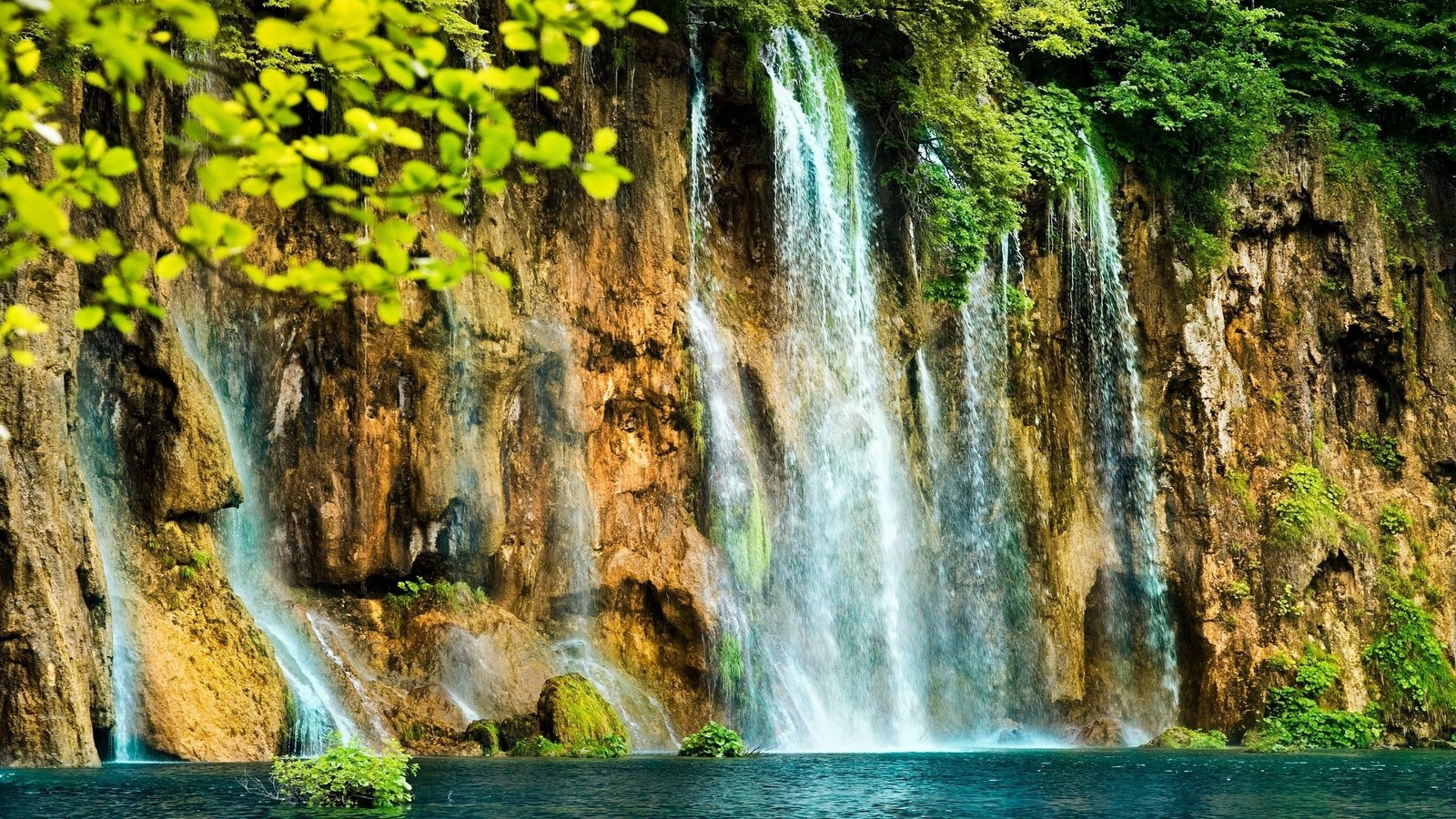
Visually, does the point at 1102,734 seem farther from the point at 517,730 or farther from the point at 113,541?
the point at 113,541

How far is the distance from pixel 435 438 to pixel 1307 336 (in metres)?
18.2

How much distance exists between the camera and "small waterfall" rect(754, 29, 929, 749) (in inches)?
945

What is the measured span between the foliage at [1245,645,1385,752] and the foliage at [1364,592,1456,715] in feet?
2.86

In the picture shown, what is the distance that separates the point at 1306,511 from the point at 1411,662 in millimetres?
3366

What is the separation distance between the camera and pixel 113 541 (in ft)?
58.3

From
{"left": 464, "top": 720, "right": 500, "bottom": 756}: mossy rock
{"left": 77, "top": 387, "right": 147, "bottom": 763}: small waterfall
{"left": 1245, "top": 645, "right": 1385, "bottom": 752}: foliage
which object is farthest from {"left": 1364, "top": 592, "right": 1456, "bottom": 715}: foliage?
{"left": 77, "top": 387, "right": 147, "bottom": 763}: small waterfall

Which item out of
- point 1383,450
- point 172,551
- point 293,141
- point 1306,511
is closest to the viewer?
point 293,141

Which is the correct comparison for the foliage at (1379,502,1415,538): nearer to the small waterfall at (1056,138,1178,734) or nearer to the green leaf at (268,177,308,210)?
the small waterfall at (1056,138,1178,734)

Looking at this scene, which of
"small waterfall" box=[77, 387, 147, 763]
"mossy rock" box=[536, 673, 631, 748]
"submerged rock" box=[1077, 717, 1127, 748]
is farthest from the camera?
"submerged rock" box=[1077, 717, 1127, 748]

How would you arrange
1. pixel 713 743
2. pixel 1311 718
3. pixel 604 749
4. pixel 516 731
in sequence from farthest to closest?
1. pixel 1311 718
2. pixel 516 731
3. pixel 713 743
4. pixel 604 749

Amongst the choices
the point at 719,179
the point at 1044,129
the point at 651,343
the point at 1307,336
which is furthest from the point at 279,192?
the point at 1307,336

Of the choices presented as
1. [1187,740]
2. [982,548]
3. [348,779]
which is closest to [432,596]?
[348,779]

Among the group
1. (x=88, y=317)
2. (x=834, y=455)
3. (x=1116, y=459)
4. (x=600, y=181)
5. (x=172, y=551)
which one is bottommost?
(x=88, y=317)

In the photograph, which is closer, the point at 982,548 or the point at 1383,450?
the point at 982,548
